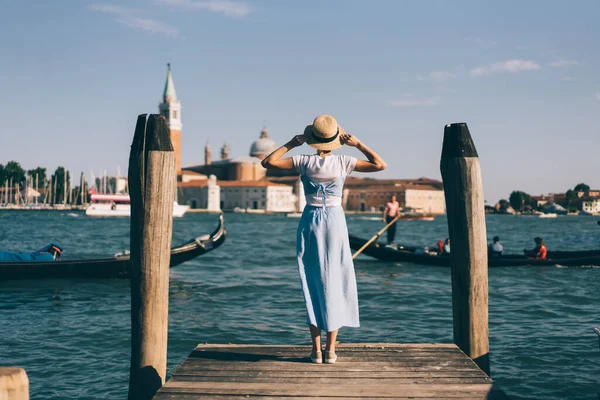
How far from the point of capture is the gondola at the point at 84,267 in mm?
10852

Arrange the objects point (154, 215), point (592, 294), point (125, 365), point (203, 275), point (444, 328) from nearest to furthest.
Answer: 1. point (154, 215)
2. point (125, 365)
3. point (444, 328)
4. point (592, 294)
5. point (203, 275)

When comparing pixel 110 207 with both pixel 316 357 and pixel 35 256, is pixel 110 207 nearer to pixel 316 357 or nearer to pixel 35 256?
pixel 35 256

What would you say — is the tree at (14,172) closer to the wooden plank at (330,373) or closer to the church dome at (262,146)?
the church dome at (262,146)

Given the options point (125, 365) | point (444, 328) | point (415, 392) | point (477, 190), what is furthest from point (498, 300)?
point (415, 392)

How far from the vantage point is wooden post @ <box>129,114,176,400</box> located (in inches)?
133

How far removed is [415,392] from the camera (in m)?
2.82

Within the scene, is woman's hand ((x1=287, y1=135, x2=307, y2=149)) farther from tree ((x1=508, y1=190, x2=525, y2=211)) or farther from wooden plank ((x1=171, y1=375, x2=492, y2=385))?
tree ((x1=508, y1=190, x2=525, y2=211))

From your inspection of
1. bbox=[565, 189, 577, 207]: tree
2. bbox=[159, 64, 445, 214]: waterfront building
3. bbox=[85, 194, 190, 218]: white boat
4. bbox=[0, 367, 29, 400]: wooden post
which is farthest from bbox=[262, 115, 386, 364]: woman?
bbox=[565, 189, 577, 207]: tree

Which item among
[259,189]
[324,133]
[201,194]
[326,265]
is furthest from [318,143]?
[201,194]

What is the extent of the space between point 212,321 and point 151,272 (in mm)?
4962

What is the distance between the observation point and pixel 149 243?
3.40m

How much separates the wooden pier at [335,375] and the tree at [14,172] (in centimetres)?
9613

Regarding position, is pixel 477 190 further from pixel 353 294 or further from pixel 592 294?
pixel 592 294

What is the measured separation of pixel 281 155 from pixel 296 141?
11 cm
